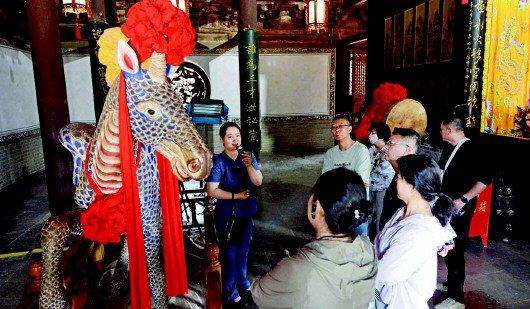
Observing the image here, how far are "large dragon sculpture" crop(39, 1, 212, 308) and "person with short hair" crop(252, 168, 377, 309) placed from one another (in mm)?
645

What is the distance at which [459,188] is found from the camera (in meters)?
3.26

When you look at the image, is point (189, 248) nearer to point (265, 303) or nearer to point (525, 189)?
point (265, 303)

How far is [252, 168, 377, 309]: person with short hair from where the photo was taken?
4.41ft

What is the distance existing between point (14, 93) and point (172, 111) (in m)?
9.07

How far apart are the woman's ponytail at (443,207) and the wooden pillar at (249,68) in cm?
501

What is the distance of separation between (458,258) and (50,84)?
5581 mm

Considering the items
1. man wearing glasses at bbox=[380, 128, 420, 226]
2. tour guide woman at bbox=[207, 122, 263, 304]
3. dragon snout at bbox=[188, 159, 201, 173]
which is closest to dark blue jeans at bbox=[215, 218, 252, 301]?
tour guide woman at bbox=[207, 122, 263, 304]

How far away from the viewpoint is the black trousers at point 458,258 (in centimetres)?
316

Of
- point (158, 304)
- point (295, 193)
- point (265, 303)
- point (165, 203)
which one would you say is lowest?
point (295, 193)

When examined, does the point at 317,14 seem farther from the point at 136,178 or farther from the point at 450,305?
the point at 136,178

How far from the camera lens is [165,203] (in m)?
2.16

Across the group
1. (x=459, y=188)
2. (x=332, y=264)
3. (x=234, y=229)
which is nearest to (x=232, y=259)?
(x=234, y=229)

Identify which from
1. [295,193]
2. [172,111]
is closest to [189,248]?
[172,111]

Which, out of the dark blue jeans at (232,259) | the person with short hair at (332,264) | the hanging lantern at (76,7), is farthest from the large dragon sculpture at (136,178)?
the hanging lantern at (76,7)
